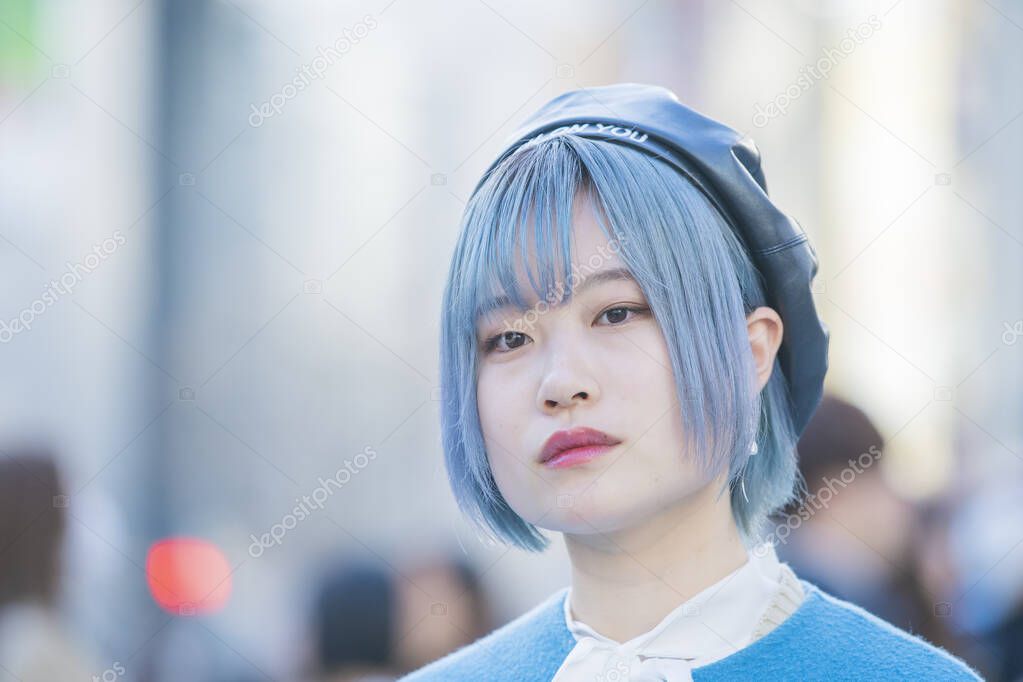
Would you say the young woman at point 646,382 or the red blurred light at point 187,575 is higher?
the young woman at point 646,382

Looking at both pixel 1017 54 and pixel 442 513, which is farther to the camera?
pixel 1017 54

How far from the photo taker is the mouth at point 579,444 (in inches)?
52.8

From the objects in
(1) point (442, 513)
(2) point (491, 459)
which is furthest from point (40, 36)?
(2) point (491, 459)

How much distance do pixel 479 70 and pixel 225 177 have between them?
4.92ft

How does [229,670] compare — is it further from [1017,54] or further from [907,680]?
[1017,54]

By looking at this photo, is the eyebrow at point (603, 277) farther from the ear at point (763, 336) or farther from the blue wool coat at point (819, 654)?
the blue wool coat at point (819, 654)

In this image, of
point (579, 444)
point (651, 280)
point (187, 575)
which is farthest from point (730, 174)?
point (187, 575)

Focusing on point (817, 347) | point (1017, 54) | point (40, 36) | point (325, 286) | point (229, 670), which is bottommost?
point (229, 670)

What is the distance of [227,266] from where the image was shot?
560 cm

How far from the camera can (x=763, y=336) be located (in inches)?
60.0

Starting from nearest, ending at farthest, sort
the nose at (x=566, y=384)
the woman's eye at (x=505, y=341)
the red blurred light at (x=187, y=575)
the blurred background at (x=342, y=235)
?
the nose at (x=566, y=384), the woman's eye at (x=505, y=341), the red blurred light at (x=187, y=575), the blurred background at (x=342, y=235)

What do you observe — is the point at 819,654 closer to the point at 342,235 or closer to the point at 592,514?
the point at 592,514

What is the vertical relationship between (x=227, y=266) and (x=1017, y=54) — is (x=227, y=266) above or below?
below

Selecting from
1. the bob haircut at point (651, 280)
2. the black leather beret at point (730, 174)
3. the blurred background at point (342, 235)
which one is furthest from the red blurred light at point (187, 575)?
the black leather beret at point (730, 174)
